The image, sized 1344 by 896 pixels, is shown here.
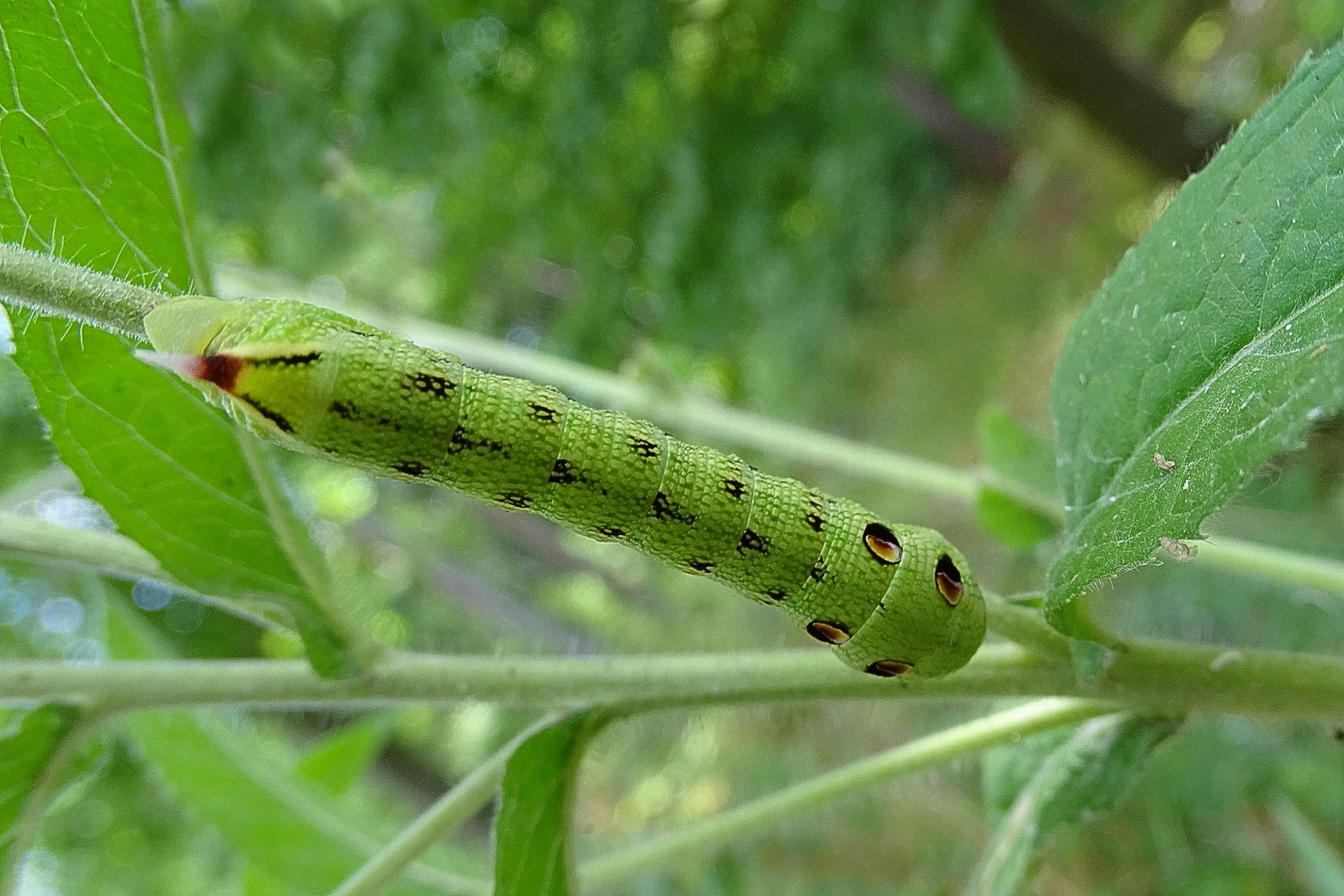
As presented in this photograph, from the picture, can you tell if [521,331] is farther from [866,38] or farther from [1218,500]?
[1218,500]

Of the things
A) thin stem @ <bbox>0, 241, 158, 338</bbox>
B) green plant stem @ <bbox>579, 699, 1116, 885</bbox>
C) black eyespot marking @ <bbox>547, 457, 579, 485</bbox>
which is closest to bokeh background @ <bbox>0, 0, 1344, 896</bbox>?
green plant stem @ <bbox>579, 699, 1116, 885</bbox>

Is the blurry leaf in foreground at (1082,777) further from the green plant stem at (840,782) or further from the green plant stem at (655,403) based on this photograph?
the green plant stem at (655,403)

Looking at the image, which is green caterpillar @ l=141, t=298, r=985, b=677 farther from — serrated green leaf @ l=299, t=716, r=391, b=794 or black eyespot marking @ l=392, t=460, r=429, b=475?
serrated green leaf @ l=299, t=716, r=391, b=794

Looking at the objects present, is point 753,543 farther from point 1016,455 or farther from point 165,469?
point 1016,455

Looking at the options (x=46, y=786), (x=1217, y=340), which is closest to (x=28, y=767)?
(x=46, y=786)

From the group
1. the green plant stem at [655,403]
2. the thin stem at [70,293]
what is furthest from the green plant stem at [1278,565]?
the thin stem at [70,293]

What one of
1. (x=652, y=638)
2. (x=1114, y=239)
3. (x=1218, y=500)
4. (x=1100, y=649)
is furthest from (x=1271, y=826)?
(x=1218, y=500)
